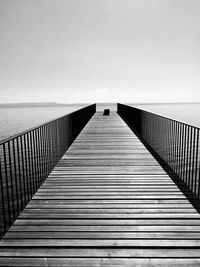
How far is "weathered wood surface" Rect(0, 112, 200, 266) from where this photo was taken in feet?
8.61

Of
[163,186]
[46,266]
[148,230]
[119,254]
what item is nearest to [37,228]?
[46,266]

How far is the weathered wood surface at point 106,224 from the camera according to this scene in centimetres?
262

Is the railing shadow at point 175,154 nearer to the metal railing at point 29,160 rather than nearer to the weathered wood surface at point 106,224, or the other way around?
the weathered wood surface at point 106,224

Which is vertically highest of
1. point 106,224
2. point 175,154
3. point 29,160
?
point 29,160

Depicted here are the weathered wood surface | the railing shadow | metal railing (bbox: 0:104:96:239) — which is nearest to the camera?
the weathered wood surface

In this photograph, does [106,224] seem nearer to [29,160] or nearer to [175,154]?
[29,160]

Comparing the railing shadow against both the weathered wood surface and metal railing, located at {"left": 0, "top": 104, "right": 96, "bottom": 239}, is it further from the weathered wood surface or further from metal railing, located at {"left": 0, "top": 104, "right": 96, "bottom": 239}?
metal railing, located at {"left": 0, "top": 104, "right": 96, "bottom": 239}

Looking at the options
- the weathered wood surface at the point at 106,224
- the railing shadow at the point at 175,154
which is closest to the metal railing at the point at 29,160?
the weathered wood surface at the point at 106,224

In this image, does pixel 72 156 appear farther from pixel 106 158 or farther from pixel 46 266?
pixel 46 266

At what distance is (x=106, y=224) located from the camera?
127 inches

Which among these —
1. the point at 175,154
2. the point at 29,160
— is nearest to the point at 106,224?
the point at 29,160

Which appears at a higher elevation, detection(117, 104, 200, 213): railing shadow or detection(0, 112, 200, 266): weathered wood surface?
detection(117, 104, 200, 213): railing shadow

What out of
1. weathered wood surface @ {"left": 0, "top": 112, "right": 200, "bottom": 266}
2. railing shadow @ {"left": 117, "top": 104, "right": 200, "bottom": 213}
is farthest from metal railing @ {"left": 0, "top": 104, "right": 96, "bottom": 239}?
railing shadow @ {"left": 117, "top": 104, "right": 200, "bottom": 213}

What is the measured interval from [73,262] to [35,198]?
1787mm
